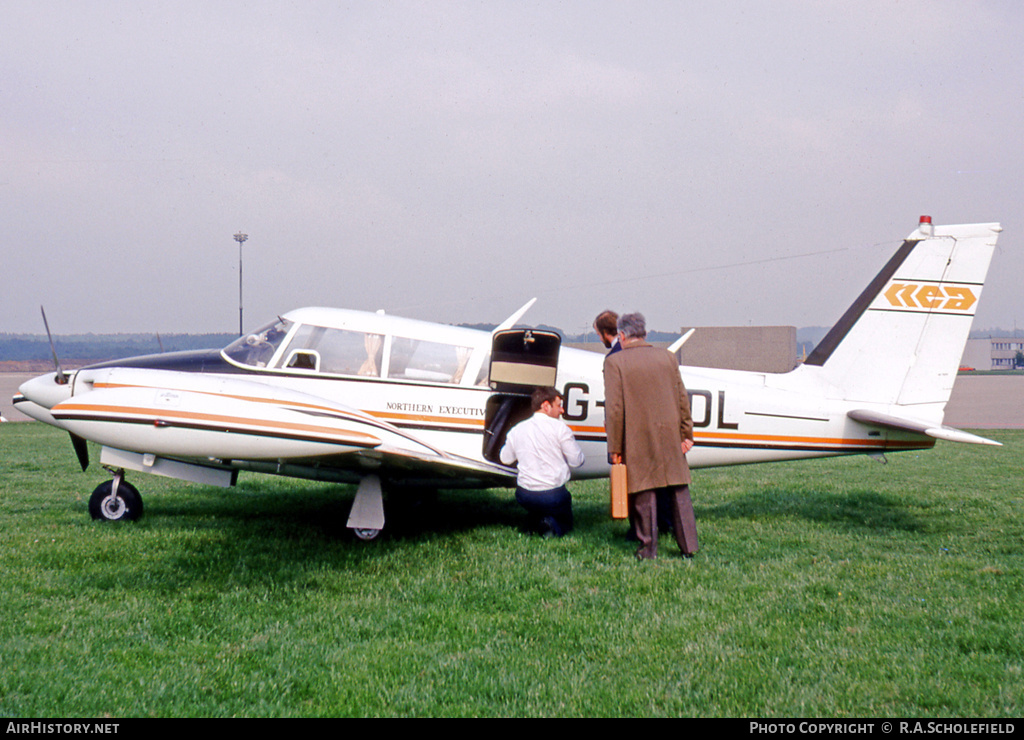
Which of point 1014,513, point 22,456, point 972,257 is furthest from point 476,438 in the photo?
point 22,456

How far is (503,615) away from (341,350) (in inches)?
126

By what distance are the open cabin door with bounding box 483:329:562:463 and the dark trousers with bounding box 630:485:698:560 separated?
5.00ft

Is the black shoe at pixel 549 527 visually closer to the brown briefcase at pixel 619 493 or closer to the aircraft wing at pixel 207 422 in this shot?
the brown briefcase at pixel 619 493

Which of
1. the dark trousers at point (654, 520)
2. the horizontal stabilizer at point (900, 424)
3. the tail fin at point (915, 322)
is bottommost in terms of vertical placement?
the dark trousers at point (654, 520)

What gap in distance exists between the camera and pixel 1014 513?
7594mm

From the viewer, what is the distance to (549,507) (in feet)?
21.5

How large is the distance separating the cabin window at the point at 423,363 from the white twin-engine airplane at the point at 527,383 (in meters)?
0.01

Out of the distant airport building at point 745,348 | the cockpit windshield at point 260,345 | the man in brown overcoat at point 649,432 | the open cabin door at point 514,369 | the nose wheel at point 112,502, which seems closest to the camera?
the man in brown overcoat at point 649,432

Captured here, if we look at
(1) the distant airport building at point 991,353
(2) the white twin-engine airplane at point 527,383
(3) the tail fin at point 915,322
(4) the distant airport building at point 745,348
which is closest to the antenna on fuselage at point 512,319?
(2) the white twin-engine airplane at point 527,383

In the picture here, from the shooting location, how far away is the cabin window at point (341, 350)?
6777 millimetres

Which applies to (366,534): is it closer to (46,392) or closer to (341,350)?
(341,350)

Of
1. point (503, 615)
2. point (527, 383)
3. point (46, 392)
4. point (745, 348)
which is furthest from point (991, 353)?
point (46, 392)

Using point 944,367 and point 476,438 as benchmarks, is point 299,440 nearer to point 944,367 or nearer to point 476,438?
point 476,438
